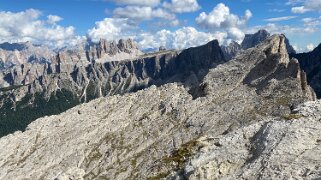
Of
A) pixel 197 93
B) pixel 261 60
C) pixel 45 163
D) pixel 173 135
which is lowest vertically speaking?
pixel 45 163

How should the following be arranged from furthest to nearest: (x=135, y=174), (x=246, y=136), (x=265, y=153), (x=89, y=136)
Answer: (x=89, y=136)
(x=135, y=174)
(x=246, y=136)
(x=265, y=153)

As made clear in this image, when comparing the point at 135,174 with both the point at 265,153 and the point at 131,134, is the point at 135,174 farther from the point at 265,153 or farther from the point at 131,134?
the point at 265,153

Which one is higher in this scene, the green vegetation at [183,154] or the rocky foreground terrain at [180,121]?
the green vegetation at [183,154]

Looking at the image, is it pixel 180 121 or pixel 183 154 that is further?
pixel 180 121

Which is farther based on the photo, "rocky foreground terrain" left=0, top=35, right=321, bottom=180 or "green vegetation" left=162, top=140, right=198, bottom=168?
"rocky foreground terrain" left=0, top=35, right=321, bottom=180

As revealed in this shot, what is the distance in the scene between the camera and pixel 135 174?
154750 millimetres

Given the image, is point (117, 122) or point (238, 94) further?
point (117, 122)

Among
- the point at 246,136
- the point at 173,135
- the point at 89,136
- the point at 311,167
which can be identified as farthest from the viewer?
the point at 89,136

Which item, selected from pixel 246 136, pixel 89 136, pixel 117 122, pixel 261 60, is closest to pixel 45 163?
pixel 89 136

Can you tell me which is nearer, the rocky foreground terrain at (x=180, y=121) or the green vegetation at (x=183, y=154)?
the green vegetation at (x=183, y=154)

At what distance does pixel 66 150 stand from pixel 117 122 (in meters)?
26.6

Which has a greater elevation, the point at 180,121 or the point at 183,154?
the point at 183,154

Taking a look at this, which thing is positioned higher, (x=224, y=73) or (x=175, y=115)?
(x=224, y=73)

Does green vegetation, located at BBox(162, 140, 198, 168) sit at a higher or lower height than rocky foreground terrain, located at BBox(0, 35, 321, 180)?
higher
